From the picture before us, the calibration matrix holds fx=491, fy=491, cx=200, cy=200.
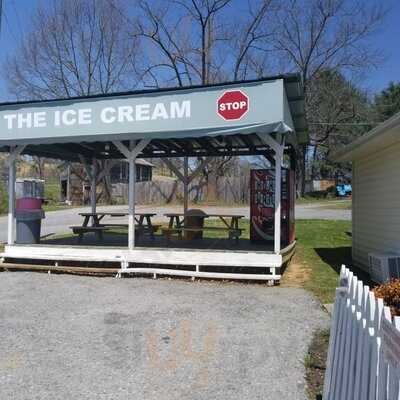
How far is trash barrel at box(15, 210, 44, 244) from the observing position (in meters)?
11.2

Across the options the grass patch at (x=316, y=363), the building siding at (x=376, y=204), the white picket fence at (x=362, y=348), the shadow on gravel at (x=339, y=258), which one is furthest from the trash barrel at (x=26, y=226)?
the white picket fence at (x=362, y=348)

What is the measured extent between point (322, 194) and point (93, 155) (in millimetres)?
36050

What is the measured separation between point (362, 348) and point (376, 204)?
813 cm

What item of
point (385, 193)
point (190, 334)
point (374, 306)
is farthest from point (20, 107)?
point (374, 306)

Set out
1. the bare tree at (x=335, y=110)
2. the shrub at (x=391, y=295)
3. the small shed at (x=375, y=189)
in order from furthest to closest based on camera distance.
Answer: the bare tree at (x=335, y=110), the small shed at (x=375, y=189), the shrub at (x=391, y=295)

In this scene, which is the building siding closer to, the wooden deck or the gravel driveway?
the wooden deck

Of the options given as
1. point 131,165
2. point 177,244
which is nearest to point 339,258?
point 177,244

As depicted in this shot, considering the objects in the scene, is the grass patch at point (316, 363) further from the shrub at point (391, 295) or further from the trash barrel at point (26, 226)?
the trash barrel at point (26, 226)

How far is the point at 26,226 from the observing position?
11.3 meters

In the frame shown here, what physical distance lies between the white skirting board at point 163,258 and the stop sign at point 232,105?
8.42 ft

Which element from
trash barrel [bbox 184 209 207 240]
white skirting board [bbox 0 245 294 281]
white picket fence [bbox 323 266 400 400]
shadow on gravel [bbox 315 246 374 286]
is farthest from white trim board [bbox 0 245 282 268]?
white picket fence [bbox 323 266 400 400]

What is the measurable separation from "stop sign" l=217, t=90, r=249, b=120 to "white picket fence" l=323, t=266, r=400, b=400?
568 cm

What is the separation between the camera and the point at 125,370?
456 cm

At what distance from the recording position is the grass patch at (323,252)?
8.70 meters
